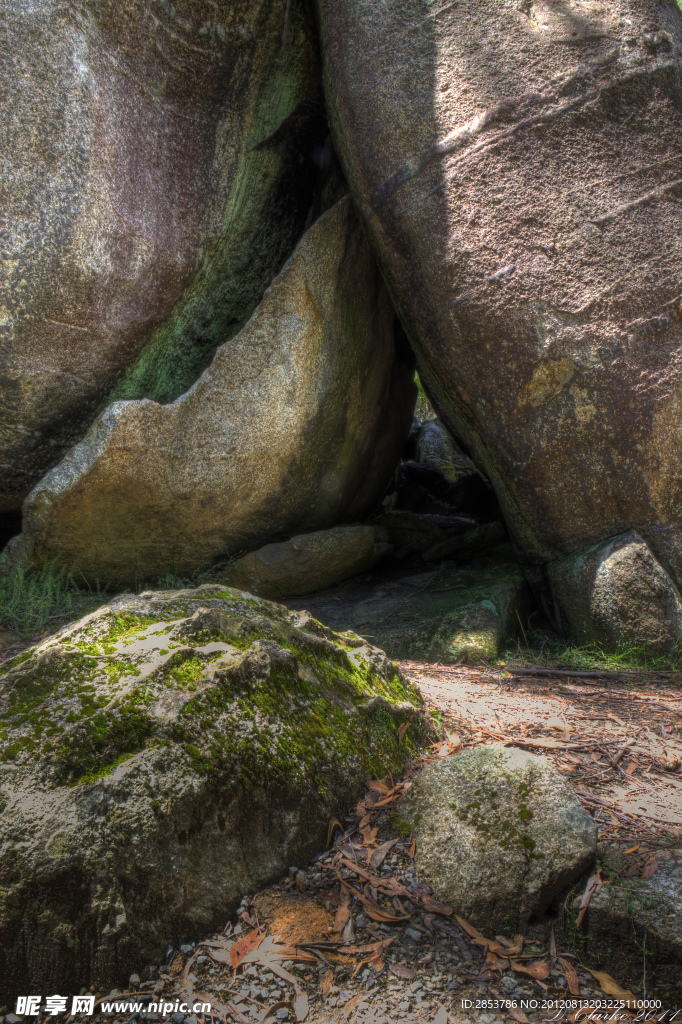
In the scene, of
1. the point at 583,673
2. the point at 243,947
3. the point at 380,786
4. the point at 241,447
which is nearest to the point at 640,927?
the point at 380,786

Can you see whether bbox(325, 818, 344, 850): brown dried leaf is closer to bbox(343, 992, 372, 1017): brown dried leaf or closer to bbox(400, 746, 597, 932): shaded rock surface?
bbox(400, 746, 597, 932): shaded rock surface

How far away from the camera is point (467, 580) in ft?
18.6

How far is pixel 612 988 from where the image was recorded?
5.50ft

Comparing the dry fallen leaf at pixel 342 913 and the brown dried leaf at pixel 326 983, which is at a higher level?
the dry fallen leaf at pixel 342 913

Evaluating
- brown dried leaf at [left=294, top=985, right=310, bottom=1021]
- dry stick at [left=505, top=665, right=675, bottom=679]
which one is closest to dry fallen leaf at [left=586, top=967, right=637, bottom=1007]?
brown dried leaf at [left=294, top=985, right=310, bottom=1021]

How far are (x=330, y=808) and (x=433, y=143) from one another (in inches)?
164

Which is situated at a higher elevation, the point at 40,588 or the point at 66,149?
the point at 66,149

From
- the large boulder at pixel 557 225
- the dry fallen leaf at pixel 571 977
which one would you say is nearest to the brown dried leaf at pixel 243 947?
the dry fallen leaf at pixel 571 977

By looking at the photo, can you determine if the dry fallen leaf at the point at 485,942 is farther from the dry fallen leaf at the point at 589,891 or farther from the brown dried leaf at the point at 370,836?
the brown dried leaf at the point at 370,836

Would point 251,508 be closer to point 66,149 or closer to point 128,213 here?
point 128,213

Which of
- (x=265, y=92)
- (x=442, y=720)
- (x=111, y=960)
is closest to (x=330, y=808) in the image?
(x=111, y=960)

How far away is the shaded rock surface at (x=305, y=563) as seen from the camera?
5.22 meters

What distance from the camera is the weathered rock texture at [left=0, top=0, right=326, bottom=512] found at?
433 centimetres

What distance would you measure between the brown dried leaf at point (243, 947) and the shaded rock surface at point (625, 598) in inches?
130
